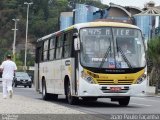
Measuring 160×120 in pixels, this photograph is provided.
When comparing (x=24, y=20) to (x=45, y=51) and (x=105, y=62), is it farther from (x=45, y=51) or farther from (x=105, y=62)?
(x=105, y=62)

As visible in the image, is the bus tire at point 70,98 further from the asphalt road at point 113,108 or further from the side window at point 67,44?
the side window at point 67,44

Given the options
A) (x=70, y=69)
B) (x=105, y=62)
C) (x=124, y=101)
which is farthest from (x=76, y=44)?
(x=124, y=101)

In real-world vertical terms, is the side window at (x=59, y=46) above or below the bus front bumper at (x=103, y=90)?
above

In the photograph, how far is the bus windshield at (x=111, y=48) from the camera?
2202cm

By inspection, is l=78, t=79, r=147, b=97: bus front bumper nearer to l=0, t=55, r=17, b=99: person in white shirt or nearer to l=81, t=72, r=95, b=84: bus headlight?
l=81, t=72, r=95, b=84: bus headlight

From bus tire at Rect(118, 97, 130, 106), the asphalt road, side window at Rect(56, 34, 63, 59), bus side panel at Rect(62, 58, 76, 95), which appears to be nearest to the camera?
the asphalt road

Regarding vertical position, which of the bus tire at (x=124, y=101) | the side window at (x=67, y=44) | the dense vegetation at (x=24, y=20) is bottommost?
the dense vegetation at (x=24, y=20)

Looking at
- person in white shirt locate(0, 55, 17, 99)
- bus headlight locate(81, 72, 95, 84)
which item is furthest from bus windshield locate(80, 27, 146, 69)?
person in white shirt locate(0, 55, 17, 99)

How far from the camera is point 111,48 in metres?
22.2

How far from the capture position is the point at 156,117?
16.8m

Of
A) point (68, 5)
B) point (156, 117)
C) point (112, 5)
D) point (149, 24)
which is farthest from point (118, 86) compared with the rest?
point (68, 5)

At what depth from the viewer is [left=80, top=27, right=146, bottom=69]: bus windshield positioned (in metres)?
22.0

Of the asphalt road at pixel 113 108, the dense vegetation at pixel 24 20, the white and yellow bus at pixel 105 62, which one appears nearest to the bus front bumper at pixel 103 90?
the white and yellow bus at pixel 105 62

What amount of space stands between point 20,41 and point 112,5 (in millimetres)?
51062
